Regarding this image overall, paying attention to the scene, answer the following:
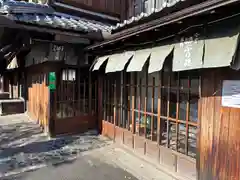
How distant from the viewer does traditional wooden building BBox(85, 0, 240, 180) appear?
3354 mm

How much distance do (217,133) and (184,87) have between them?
1267 mm

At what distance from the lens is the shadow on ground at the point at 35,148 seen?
207 inches

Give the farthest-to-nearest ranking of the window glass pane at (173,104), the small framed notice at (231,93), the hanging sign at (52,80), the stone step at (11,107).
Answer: the stone step at (11,107) < the hanging sign at (52,80) < the window glass pane at (173,104) < the small framed notice at (231,93)

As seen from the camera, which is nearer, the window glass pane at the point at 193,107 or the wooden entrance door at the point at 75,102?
the window glass pane at the point at 193,107

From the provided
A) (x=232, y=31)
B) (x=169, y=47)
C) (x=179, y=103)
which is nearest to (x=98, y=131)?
(x=179, y=103)

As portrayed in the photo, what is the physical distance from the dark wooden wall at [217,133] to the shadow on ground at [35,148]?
3.49m

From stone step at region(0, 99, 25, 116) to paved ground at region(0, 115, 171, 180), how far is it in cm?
490

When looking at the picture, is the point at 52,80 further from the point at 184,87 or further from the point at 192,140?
the point at 192,140

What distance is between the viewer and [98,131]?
821cm

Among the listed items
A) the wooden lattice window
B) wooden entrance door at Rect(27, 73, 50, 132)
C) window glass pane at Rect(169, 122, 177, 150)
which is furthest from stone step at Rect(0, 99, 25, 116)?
window glass pane at Rect(169, 122, 177, 150)

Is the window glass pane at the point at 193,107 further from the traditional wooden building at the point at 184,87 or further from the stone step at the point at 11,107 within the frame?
the stone step at the point at 11,107

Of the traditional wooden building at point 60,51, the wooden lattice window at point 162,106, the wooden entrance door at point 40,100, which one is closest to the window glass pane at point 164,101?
the wooden lattice window at point 162,106

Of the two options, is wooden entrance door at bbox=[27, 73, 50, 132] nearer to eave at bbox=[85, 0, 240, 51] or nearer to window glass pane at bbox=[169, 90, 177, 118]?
eave at bbox=[85, 0, 240, 51]

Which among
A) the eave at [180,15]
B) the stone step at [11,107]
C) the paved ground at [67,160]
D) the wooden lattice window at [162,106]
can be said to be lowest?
the paved ground at [67,160]
